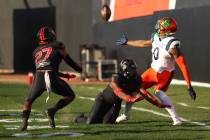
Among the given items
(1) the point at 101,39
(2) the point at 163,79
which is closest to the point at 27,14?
(1) the point at 101,39

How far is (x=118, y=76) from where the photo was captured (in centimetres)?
1085

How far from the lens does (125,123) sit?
11.3 meters

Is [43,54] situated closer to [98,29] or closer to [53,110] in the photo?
[53,110]

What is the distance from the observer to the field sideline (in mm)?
9688

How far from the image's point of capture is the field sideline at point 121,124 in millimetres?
9688

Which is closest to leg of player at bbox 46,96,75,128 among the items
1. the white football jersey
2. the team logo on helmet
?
the white football jersey

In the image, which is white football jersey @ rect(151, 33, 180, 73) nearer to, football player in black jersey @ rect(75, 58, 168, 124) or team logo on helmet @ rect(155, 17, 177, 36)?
team logo on helmet @ rect(155, 17, 177, 36)

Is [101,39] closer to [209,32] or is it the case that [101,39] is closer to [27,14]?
[27,14]

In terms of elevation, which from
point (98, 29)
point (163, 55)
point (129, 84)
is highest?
point (163, 55)

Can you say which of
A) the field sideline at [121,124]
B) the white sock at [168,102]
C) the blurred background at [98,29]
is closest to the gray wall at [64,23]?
the blurred background at [98,29]

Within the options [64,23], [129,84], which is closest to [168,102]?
[129,84]

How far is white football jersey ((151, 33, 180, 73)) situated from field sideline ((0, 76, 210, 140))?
100 cm

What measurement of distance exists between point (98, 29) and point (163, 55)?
19.4 metres

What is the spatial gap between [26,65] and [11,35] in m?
1.80
